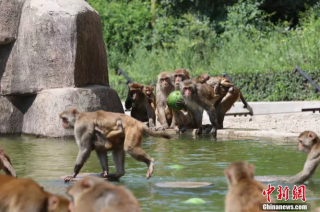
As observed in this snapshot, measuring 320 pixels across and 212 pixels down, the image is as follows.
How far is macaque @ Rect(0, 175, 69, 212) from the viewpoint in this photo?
17.9ft

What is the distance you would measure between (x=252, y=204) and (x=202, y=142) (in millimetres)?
9099

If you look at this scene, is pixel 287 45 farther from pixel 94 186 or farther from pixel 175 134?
pixel 94 186

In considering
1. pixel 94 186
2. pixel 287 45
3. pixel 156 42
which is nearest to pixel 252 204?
pixel 94 186

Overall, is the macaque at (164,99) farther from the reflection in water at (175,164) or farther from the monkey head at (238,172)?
the monkey head at (238,172)

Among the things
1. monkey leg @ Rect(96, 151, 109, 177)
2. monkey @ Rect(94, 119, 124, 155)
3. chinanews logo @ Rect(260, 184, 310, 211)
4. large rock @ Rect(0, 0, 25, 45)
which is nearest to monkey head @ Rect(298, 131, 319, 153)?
chinanews logo @ Rect(260, 184, 310, 211)

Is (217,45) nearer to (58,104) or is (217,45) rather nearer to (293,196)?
(58,104)

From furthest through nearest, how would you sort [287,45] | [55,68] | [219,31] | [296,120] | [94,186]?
[219,31]
[287,45]
[296,120]
[55,68]
[94,186]

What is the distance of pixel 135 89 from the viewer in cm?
1698

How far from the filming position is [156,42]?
33812mm

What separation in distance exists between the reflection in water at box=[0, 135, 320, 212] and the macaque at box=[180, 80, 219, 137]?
50cm

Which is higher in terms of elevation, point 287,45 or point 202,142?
point 287,45

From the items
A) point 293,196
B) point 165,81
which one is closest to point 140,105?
point 165,81

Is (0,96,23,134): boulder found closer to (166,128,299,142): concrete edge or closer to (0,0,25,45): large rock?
(0,0,25,45): large rock

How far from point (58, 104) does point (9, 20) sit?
2.47 meters
